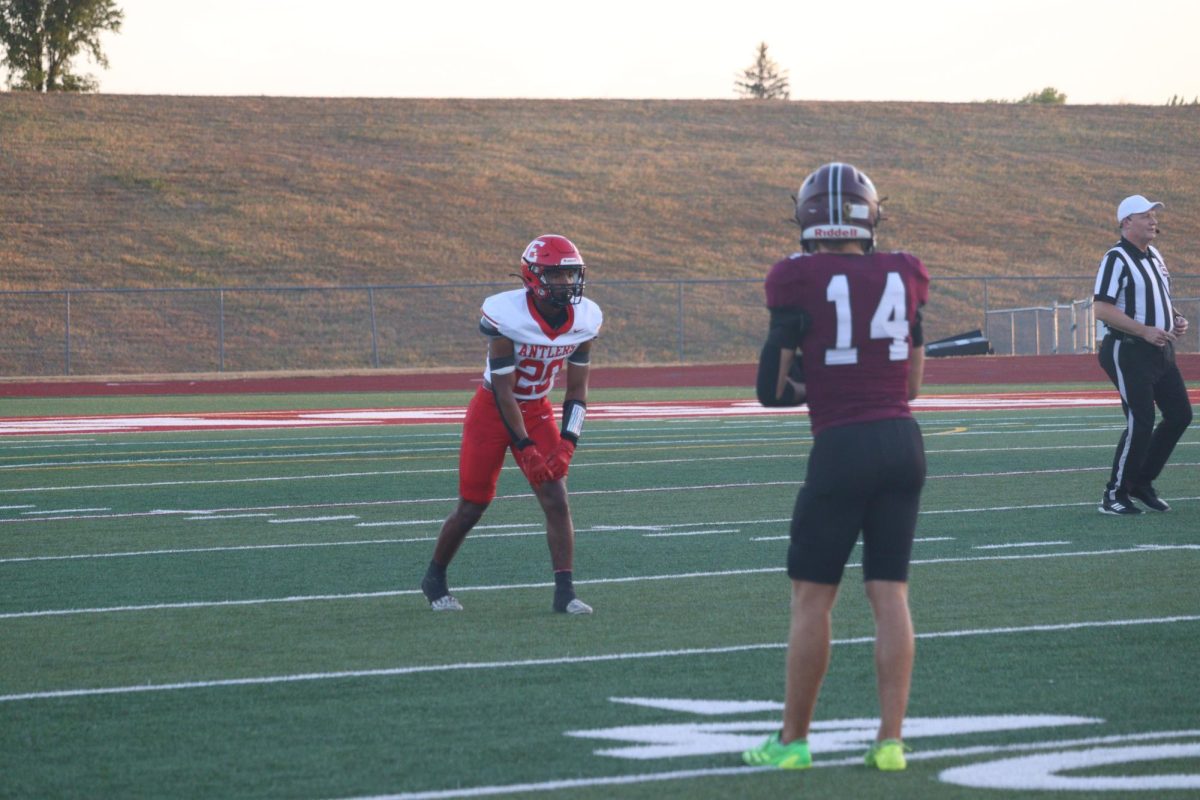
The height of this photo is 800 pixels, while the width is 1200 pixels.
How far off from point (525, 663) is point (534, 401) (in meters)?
1.60

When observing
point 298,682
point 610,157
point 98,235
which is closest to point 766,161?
point 610,157

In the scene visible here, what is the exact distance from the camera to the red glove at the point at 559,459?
8086 mm

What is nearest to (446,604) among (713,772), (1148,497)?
(713,772)

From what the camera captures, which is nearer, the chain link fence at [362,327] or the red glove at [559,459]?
the red glove at [559,459]

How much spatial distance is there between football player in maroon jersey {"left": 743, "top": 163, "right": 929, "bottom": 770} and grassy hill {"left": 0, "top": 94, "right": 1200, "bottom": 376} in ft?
145

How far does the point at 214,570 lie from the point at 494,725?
4.24m

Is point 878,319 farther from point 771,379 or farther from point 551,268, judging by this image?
point 551,268

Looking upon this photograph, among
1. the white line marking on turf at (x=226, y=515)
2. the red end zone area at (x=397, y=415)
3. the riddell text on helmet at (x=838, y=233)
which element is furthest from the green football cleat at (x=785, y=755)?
the red end zone area at (x=397, y=415)

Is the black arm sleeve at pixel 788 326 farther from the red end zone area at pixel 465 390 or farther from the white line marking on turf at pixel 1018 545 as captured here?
the red end zone area at pixel 465 390

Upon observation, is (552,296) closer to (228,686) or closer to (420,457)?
(228,686)

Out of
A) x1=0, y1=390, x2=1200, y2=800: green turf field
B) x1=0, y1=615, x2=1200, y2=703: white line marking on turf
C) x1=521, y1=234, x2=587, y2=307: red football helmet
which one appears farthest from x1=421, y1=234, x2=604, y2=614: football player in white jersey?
x1=0, y1=615, x2=1200, y2=703: white line marking on turf

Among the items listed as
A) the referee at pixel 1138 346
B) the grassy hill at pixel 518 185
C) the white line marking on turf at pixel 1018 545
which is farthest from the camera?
the grassy hill at pixel 518 185

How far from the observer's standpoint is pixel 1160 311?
445 inches

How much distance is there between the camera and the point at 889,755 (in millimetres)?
5086
